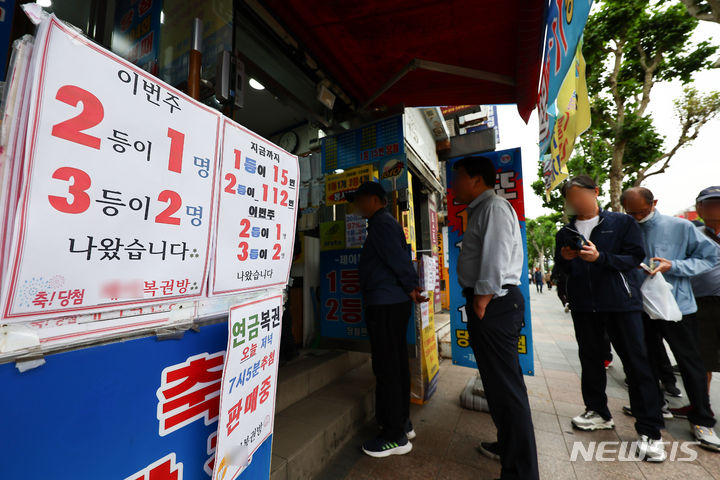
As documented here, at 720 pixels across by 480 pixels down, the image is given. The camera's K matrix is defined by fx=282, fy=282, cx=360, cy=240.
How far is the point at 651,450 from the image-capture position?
215 cm

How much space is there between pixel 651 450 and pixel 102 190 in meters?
3.68

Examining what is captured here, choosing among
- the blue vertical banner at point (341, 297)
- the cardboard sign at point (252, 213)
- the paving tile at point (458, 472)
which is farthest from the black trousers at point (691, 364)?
the cardboard sign at point (252, 213)

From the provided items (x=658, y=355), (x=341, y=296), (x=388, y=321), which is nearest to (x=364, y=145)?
(x=341, y=296)

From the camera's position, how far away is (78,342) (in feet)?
2.57

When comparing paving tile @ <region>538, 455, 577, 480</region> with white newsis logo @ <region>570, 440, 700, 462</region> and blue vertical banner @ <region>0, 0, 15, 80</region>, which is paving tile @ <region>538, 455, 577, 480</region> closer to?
white newsis logo @ <region>570, 440, 700, 462</region>

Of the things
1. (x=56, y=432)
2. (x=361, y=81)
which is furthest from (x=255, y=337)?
(x=361, y=81)

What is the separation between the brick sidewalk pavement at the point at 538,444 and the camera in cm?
206

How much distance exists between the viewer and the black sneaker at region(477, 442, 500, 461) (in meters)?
2.23

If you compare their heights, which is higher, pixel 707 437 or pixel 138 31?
pixel 138 31

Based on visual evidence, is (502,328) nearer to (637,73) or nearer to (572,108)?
(572,108)

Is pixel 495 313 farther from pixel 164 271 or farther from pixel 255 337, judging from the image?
pixel 164 271

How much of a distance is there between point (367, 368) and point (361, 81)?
11.7ft

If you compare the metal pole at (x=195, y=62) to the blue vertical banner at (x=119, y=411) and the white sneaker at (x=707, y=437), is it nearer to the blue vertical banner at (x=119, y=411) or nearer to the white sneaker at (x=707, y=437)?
the blue vertical banner at (x=119, y=411)

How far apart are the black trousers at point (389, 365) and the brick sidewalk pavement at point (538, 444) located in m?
0.27
